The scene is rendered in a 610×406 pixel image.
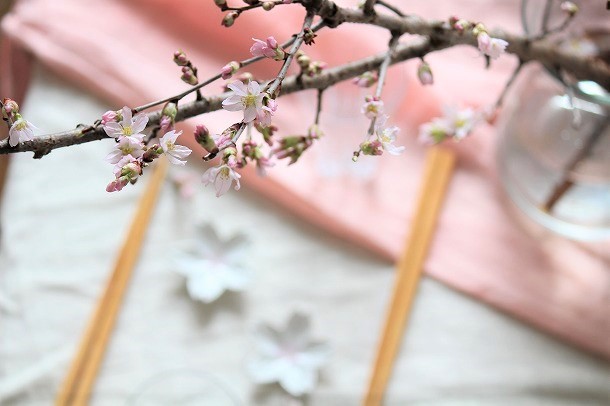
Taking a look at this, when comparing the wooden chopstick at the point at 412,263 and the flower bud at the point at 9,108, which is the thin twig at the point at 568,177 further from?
the flower bud at the point at 9,108

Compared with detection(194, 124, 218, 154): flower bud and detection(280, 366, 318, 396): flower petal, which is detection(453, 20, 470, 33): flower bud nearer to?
detection(194, 124, 218, 154): flower bud

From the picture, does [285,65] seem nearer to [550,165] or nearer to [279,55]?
[279,55]

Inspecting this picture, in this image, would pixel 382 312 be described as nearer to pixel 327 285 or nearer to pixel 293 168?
pixel 327 285

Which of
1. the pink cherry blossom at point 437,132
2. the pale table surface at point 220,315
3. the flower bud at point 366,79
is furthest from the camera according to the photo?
the pale table surface at point 220,315

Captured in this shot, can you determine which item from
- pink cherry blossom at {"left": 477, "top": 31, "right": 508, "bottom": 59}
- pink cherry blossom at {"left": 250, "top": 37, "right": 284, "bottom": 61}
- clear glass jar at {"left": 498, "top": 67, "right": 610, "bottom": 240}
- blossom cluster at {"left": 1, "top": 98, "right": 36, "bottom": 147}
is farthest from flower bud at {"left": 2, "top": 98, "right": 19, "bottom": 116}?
clear glass jar at {"left": 498, "top": 67, "right": 610, "bottom": 240}

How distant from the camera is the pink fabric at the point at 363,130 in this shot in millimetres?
629

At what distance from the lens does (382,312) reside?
2.09 ft

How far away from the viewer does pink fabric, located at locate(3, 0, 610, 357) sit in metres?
0.63

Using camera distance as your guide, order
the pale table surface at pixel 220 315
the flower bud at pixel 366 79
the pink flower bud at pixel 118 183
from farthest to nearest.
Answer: the pale table surface at pixel 220 315 → the flower bud at pixel 366 79 → the pink flower bud at pixel 118 183

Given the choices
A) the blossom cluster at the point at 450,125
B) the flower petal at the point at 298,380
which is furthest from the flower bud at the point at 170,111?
the flower petal at the point at 298,380

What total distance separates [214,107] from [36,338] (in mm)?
387

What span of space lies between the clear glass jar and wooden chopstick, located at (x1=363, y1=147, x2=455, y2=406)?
6 cm

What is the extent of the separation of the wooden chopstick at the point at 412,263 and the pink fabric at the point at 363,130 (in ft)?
0.03

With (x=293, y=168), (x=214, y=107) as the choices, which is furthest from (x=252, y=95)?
(x=293, y=168)
